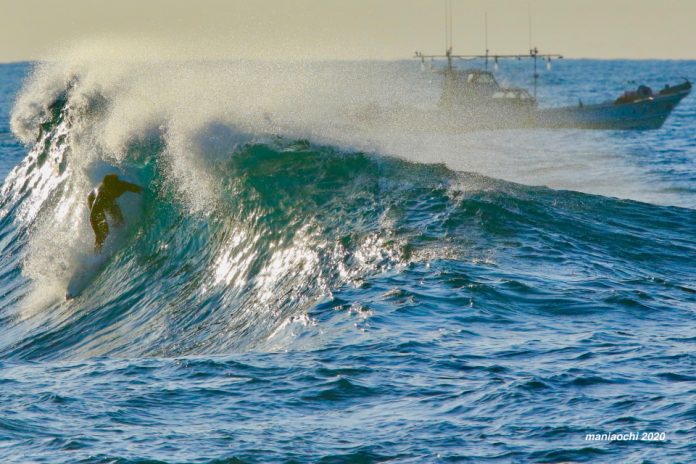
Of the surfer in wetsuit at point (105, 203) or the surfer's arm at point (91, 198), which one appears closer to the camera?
the surfer in wetsuit at point (105, 203)

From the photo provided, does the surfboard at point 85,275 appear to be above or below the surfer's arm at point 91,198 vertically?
below

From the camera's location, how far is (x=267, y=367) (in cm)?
991

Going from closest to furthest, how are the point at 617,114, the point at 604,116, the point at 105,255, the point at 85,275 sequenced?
the point at 85,275 < the point at 105,255 < the point at 604,116 < the point at 617,114

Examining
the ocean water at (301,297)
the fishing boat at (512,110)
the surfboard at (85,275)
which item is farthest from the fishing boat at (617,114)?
the surfboard at (85,275)

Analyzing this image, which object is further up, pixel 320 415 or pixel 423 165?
pixel 423 165

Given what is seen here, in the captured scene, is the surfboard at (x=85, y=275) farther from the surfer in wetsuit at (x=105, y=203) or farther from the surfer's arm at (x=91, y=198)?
the surfer's arm at (x=91, y=198)

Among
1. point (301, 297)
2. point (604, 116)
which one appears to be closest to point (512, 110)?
point (604, 116)

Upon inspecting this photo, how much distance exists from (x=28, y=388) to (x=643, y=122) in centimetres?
4574

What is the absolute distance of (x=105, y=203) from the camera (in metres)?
17.2

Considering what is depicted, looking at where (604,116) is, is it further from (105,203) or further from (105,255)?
(105,255)

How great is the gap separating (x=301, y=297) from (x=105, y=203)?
6.10 meters

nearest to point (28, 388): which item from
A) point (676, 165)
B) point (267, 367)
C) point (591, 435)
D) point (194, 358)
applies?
point (194, 358)

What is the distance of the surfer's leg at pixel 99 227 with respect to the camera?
16688 mm

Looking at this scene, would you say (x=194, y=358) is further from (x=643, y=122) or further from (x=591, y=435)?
(x=643, y=122)
